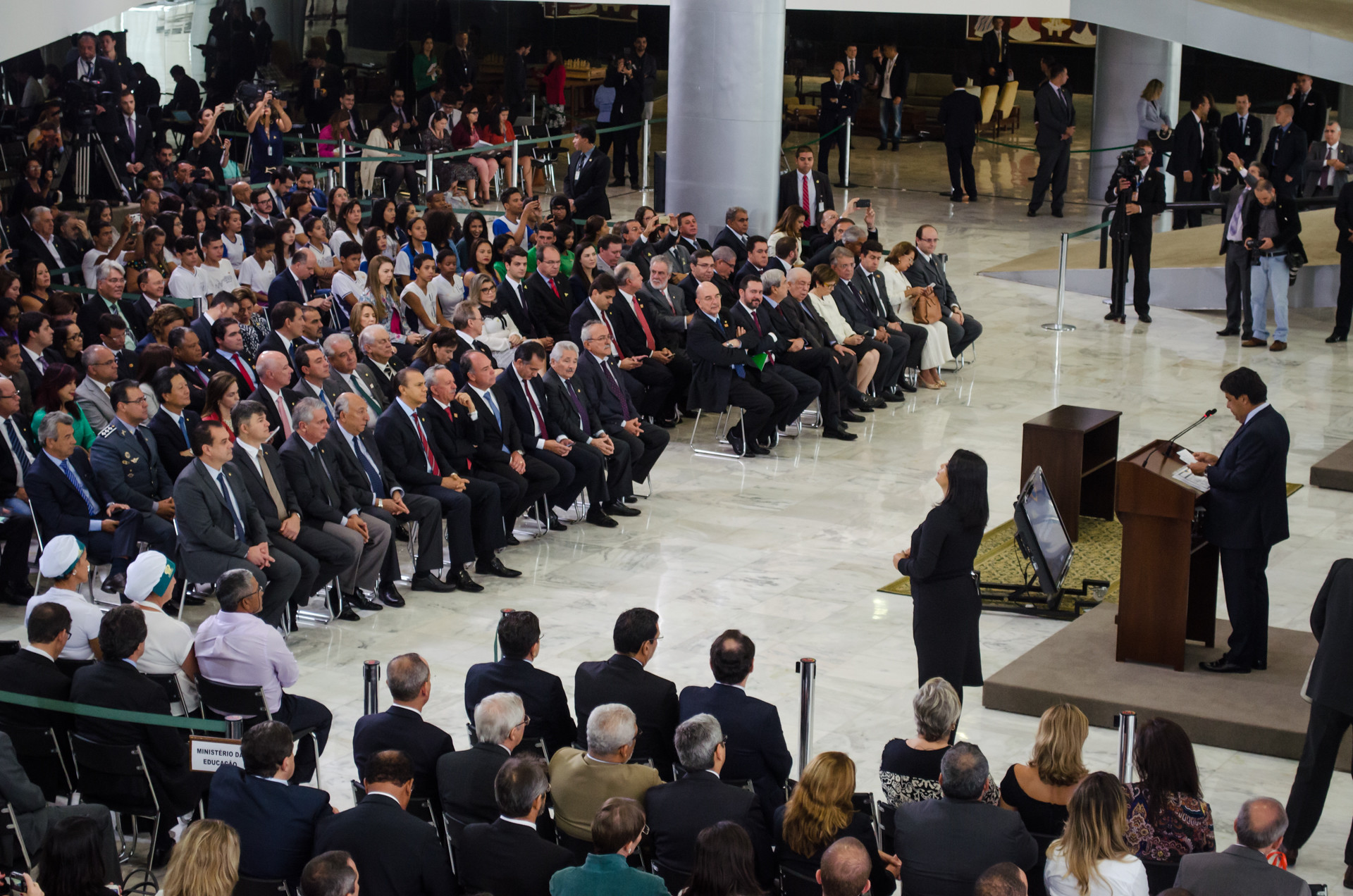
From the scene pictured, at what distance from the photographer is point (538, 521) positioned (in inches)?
400

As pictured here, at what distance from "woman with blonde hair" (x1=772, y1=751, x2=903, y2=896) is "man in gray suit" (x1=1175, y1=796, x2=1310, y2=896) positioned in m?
0.87

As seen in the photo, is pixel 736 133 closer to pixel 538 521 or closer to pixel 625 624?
pixel 538 521

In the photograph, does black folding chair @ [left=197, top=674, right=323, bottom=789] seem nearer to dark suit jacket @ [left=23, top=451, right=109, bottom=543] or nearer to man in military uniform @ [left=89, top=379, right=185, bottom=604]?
man in military uniform @ [left=89, top=379, right=185, bottom=604]

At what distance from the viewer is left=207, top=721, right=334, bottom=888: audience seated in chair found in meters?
5.00

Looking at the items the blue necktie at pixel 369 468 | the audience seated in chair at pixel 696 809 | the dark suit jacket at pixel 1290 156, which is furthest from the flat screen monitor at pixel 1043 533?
the dark suit jacket at pixel 1290 156

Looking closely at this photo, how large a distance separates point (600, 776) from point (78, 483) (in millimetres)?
4265

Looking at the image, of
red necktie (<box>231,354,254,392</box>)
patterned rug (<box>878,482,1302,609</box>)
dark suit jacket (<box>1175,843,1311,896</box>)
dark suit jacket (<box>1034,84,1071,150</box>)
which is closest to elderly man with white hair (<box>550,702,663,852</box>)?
dark suit jacket (<box>1175,843,1311,896</box>)

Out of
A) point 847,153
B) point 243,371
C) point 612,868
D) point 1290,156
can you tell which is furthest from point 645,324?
point 847,153

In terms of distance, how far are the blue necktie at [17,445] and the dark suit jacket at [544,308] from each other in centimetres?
433

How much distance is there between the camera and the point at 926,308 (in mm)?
13461

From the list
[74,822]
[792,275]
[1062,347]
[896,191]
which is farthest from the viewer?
[896,191]

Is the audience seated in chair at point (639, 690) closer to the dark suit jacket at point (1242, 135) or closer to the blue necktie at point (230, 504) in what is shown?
the blue necktie at point (230, 504)

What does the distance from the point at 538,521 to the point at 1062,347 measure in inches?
261

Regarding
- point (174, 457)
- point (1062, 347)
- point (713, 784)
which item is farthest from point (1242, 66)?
point (713, 784)
